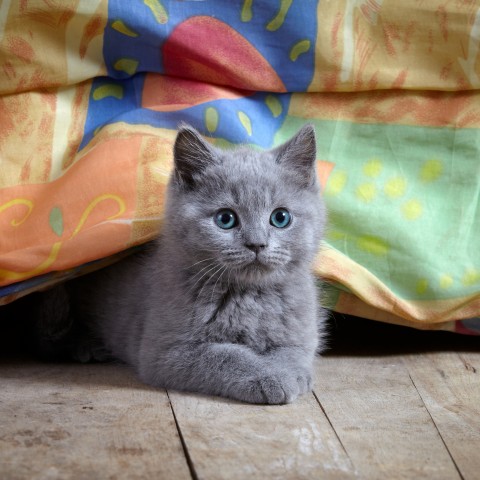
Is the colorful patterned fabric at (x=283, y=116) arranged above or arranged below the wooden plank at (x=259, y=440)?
above

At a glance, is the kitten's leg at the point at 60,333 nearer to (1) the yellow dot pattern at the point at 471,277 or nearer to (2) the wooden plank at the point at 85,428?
(2) the wooden plank at the point at 85,428

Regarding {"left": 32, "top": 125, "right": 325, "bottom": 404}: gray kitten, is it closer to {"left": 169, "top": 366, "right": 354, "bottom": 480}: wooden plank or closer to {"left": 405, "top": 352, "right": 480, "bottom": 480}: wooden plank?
{"left": 169, "top": 366, "right": 354, "bottom": 480}: wooden plank

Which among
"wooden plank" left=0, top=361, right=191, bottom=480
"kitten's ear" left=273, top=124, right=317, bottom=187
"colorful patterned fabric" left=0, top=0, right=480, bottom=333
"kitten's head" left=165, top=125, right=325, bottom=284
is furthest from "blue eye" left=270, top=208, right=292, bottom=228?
"wooden plank" left=0, top=361, right=191, bottom=480

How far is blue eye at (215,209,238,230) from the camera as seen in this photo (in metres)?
1.60

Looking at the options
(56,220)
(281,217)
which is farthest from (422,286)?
(56,220)

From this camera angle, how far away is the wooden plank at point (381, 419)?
1.26 metres

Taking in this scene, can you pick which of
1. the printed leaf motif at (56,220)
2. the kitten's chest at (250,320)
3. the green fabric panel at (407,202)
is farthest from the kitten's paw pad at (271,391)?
the printed leaf motif at (56,220)

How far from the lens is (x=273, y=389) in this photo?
153cm

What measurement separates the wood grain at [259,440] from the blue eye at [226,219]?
1.13 ft

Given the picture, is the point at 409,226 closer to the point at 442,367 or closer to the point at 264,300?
the point at 442,367

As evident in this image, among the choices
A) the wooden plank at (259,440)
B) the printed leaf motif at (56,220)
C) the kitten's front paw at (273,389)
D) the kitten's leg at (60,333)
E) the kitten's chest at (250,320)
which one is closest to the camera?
the wooden plank at (259,440)

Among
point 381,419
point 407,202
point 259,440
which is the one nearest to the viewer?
point 259,440

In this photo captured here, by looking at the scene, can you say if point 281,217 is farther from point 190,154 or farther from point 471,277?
point 471,277

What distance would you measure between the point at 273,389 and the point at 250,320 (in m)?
0.18
